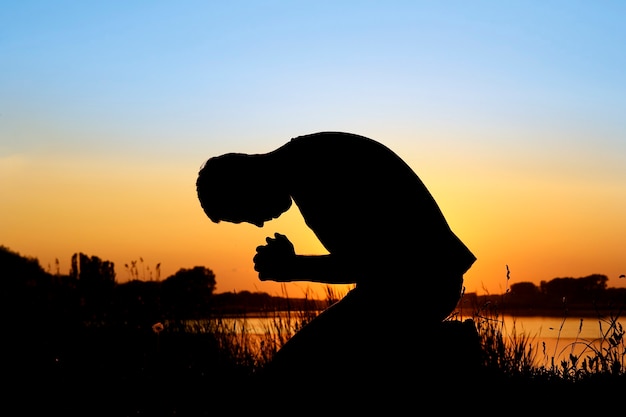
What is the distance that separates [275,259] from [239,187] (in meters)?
0.41

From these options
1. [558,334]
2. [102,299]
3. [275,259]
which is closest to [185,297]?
[102,299]

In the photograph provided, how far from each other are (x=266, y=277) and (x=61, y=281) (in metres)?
9.96

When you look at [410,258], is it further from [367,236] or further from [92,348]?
[92,348]

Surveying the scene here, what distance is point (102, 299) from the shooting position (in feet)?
40.0

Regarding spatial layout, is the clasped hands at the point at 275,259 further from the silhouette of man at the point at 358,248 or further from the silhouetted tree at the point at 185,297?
the silhouetted tree at the point at 185,297

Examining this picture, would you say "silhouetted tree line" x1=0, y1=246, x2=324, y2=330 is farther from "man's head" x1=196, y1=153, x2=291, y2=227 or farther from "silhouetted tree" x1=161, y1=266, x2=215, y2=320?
"man's head" x1=196, y1=153, x2=291, y2=227

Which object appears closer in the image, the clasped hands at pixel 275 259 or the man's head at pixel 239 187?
the clasped hands at pixel 275 259

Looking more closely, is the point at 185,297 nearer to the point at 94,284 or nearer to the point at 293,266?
the point at 94,284

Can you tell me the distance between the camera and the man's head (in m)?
3.71

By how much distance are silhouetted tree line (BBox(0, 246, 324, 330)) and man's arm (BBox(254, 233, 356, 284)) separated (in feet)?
16.5

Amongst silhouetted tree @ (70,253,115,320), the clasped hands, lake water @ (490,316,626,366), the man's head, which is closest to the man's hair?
the man's head

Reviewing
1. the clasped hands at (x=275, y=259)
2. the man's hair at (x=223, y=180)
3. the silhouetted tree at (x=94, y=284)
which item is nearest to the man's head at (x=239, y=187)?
the man's hair at (x=223, y=180)

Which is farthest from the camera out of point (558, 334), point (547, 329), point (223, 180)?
point (547, 329)

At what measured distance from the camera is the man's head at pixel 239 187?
12.2ft
